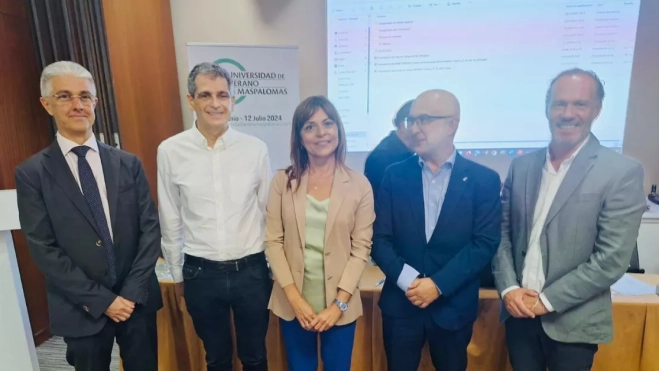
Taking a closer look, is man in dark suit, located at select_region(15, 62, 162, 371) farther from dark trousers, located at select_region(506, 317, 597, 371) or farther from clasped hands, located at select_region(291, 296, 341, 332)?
dark trousers, located at select_region(506, 317, 597, 371)

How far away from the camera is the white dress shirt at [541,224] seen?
144cm

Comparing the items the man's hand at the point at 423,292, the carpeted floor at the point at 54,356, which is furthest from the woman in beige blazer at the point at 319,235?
the carpeted floor at the point at 54,356

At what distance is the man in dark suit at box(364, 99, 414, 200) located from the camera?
2.31m

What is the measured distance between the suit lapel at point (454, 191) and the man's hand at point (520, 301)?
15.9 inches

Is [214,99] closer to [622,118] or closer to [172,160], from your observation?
[172,160]

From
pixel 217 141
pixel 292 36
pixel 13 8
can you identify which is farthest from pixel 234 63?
pixel 217 141

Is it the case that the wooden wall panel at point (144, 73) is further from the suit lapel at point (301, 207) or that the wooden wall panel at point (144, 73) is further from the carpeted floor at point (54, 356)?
the suit lapel at point (301, 207)

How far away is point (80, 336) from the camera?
4.92 ft

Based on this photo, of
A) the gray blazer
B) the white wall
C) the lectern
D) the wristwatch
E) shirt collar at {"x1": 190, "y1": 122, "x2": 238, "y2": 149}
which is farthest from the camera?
the white wall

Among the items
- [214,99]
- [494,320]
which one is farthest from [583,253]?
[214,99]

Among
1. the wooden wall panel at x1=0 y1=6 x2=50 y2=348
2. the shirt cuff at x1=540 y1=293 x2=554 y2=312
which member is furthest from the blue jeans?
the wooden wall panel at x1=0 y1=6 x2=50 y2=348

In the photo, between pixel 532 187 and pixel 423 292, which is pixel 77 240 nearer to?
pixel 423 292

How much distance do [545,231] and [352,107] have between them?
2286mm

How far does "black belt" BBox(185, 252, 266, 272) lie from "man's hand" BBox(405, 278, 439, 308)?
2.29ft
